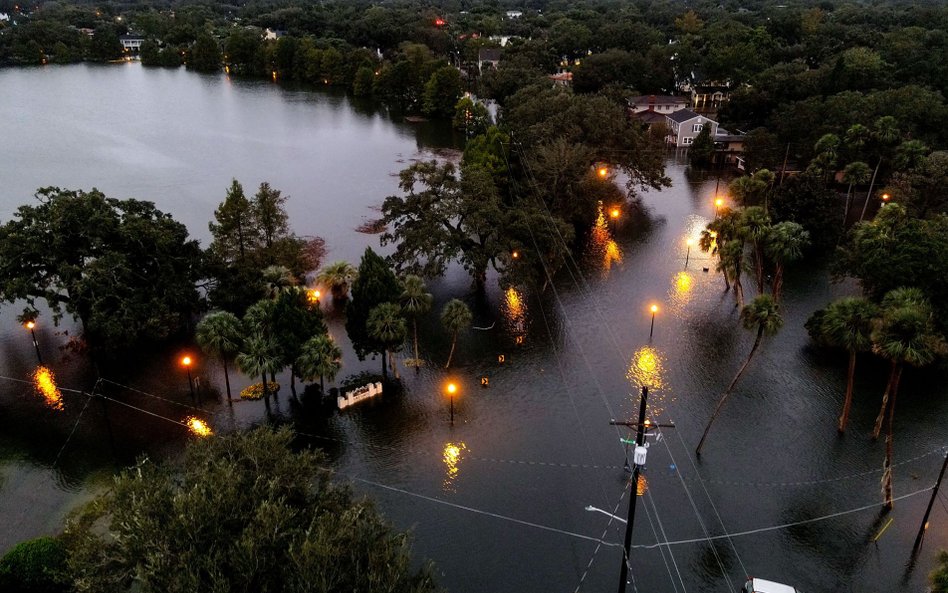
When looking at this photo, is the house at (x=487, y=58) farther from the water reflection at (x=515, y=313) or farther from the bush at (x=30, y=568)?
the bush at (x=30, y=568)

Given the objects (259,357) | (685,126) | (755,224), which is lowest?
(259,357)

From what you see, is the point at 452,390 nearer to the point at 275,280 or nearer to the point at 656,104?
the point at 275,280

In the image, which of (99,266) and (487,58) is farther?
(487,58)

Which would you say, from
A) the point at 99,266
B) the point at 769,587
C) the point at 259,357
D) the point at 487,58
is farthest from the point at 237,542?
the point at 487,58

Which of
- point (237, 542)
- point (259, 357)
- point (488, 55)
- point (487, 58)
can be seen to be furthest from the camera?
point (488, 55)

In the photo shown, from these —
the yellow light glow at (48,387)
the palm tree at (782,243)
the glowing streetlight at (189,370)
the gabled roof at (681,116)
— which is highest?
the gabled roof at (681,116)

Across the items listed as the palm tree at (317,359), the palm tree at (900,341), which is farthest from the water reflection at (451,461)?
the palm tree at (900,341)
